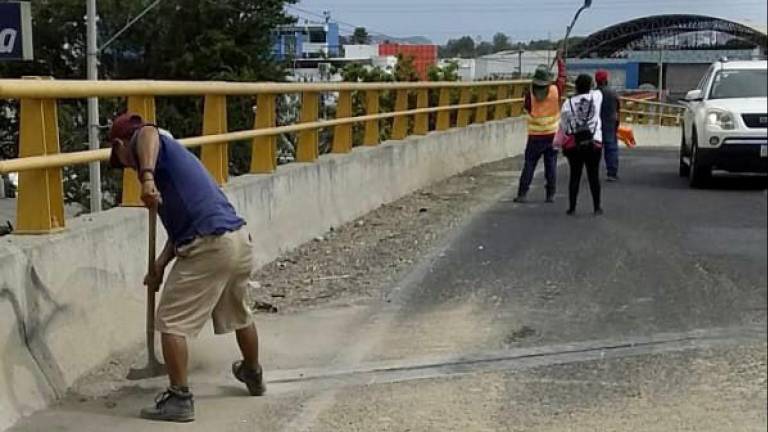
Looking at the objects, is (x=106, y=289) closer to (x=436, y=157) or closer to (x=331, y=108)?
(x=331, y=108)

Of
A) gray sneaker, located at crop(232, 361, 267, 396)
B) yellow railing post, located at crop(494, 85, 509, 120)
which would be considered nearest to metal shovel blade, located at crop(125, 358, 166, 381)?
gray sneaker, located at crop(232, 361, 267, 396)

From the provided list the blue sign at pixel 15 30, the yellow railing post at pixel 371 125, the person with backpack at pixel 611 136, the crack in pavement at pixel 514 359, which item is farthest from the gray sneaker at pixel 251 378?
the blue sign at pixel 15 30

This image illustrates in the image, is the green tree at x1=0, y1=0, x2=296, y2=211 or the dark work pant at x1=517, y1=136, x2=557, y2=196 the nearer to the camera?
the dark work pant at x1=517, y1=136, x2=557, y2=196

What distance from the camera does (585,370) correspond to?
602 centimetres

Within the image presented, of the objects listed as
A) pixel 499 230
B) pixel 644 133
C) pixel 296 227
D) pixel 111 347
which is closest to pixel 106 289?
pixel 111 347

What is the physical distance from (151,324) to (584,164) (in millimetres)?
6956

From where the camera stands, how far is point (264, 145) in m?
9.55

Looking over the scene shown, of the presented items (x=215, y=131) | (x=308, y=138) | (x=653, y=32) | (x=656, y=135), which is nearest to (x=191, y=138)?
(x=215, y=131)

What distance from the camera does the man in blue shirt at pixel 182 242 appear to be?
536 centimetres

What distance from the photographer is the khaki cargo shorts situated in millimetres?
5387

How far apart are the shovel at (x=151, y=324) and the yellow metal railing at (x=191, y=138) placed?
0.51m

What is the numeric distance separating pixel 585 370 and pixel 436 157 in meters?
10.3

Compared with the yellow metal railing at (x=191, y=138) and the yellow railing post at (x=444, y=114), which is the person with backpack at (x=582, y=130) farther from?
the yellow railing post at (x=444, y=114)

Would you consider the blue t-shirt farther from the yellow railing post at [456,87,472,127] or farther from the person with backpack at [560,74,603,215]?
the yellow railing post at [456,87,472,127]
